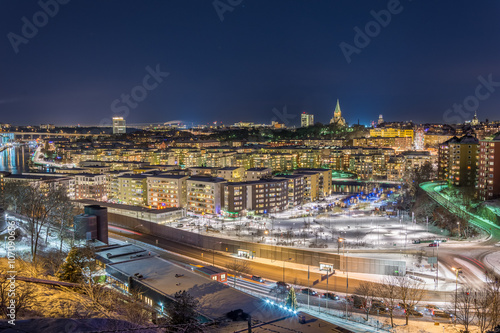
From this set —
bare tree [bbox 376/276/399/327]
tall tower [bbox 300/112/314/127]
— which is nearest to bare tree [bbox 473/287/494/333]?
bare tree [bbox 376/276/399/327]

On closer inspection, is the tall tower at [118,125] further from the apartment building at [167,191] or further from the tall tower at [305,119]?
the apartment building at [167,191]

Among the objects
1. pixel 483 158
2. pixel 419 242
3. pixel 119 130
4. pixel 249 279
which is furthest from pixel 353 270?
pixel 119 130

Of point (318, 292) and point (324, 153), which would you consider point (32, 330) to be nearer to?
point (318, 292)

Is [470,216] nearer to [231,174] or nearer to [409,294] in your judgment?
[409,294]

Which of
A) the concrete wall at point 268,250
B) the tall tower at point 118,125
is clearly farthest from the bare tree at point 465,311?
the tall tower at point 118,125

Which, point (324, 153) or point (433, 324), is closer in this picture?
point (433, 324)

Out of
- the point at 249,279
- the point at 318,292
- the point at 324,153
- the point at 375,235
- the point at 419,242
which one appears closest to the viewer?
the point at 318,292

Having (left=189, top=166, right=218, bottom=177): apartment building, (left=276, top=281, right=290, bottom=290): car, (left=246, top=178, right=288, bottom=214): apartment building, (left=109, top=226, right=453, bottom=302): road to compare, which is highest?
(left=189, top=166, right=218, bottom=177): apartment building

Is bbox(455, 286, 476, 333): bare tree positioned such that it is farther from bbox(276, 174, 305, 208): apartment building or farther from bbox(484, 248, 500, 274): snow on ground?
bbox(276, 174, 305, 208): apartment building
